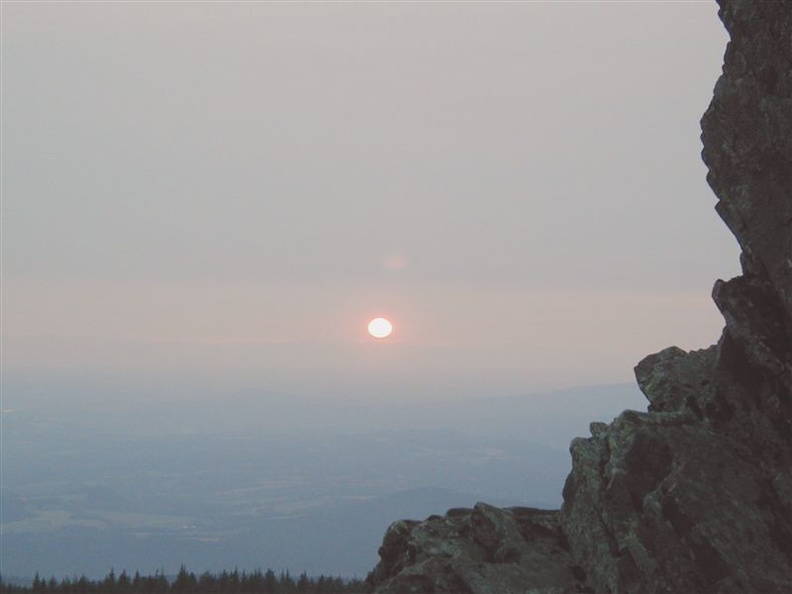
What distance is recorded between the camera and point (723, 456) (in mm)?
26500

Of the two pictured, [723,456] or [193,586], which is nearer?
[723,456]

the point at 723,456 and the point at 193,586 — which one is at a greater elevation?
Answer: the point at 193,586

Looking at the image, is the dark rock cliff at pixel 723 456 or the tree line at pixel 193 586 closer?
the dark rock cliff at pixel 723 456

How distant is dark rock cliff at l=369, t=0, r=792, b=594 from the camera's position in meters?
24.6

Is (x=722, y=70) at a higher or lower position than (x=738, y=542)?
higher

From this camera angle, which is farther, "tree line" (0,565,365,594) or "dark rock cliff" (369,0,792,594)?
"tree line" (0,565,365,594)

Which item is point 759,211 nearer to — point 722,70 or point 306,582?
point 722,70

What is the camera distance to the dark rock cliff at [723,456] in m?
24.6

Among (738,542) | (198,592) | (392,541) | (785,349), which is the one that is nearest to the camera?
(738,542)

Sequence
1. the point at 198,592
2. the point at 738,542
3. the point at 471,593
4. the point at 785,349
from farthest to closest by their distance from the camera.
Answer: the point at 198,592, the point at 471,593, the point at 785,349, the point at 738,542

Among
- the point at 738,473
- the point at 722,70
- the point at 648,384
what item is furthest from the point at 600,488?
the point at 722,70

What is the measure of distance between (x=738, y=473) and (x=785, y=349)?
13.9 ft

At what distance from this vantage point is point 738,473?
85.1ft

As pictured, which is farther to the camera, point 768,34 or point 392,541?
point 392,541
